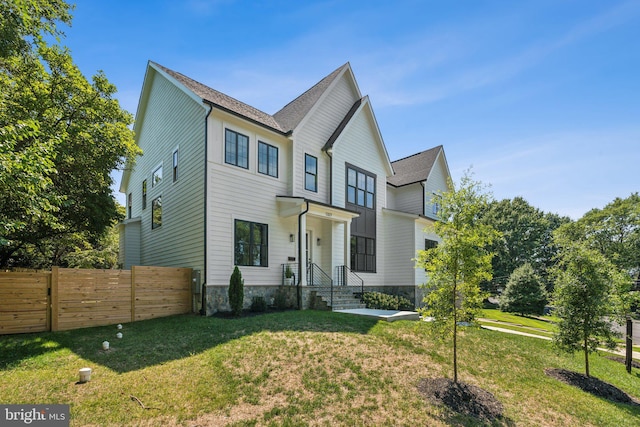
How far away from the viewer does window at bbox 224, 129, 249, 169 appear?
12281mm

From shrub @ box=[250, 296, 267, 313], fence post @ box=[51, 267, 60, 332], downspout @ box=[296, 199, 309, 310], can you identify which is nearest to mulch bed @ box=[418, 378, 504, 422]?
downspout @ box=[296, 199, 309, 310]

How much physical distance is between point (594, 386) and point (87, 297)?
13.3 metres

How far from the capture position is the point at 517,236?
142 ft

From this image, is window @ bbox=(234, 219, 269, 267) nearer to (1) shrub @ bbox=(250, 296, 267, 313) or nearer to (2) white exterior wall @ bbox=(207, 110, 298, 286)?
(2) white exterior wall @ bbox=(207, 110, 298, 286)

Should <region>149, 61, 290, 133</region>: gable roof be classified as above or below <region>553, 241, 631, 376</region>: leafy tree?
above

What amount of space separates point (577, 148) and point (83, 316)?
782 inches

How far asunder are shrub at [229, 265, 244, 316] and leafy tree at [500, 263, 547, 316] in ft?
76.1

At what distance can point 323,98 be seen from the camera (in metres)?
15.8

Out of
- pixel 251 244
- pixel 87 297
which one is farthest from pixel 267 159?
pixel 87 297

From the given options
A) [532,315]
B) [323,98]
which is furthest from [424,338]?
[532,315]

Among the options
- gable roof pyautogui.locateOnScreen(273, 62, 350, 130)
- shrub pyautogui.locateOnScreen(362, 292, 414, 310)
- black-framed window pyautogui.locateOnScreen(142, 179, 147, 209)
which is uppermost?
gable roof pyautogui.locateOnScreen(273, 62, 350, 130)

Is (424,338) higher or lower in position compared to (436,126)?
lower

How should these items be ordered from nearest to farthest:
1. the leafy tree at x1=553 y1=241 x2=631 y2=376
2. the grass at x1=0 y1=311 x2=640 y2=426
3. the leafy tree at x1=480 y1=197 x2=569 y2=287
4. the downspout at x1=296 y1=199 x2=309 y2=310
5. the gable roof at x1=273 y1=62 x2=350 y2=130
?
the grass at x1=0 y1=311 x2=640 y2=426, the leafy tree at x1=553 y1=241 x2=631 y2=376, the downspout at x1=296 y1=199 x2=309 y2=310, the gable roof at x1=273 y1=62 x2=350 y2=130, the leafy tree at x1=480 y1=197 x2=569 y2=287

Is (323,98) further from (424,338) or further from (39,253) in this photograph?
(39,253)
